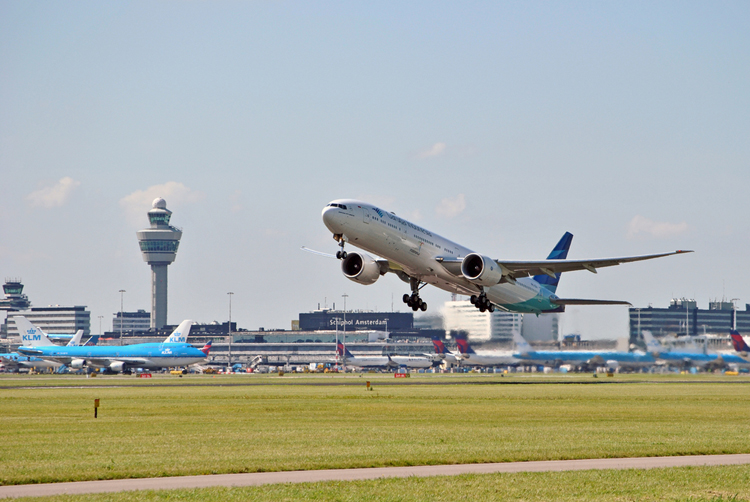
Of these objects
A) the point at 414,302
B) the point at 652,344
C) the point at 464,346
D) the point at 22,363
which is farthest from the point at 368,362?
the point at 414,302

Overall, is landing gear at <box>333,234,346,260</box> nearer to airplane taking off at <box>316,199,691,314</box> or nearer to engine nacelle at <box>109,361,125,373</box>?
airplane taking off at <box>316,199,691,314</box>

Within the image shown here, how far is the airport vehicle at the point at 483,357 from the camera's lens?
115500mm

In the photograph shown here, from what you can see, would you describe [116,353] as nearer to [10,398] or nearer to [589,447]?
[10,398]

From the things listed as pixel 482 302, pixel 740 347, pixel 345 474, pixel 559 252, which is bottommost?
pixel 345 474

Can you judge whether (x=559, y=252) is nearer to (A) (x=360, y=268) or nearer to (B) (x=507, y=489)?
(A) (x=360, y=268)

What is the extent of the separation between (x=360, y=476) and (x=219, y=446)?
376 inches

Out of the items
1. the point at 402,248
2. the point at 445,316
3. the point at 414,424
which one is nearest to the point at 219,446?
the point at 414,424

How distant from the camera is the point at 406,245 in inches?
1951

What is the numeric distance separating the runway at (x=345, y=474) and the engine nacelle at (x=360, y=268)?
A: 94.0 ft

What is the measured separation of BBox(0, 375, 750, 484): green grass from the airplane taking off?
7495mm

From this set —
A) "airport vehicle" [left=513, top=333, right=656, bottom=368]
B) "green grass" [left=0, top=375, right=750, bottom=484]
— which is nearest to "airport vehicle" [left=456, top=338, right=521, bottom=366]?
"airport vehicle" [left=513, top=333, right=656, bottom=368]

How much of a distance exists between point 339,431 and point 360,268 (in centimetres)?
1845

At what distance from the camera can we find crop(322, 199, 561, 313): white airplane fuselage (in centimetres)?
4519

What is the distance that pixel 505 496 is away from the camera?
1938cm
